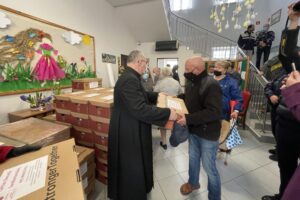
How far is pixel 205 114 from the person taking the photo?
133 cm

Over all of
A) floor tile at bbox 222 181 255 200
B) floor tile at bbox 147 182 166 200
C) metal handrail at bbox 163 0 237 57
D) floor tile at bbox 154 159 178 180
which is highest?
metal handrail at bbox 163 0 237 57

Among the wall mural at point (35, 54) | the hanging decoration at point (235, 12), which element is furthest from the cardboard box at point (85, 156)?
the hanging decoration at point (235, 12)

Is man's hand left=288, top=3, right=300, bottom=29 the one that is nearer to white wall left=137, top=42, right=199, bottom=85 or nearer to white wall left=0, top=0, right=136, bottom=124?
white wall left=0, top=0, right=136, bottom=124

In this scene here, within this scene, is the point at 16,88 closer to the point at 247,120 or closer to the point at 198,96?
the point at 198,96

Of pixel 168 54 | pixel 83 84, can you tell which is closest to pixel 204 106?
pixel 83 84

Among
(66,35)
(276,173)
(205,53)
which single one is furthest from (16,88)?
(205,53)

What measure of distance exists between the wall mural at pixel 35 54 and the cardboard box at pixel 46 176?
1.89 metres

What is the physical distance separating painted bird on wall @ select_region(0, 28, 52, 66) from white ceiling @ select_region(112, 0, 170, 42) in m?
2.61

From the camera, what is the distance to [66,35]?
2879mm

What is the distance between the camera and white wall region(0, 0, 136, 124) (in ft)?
7.25

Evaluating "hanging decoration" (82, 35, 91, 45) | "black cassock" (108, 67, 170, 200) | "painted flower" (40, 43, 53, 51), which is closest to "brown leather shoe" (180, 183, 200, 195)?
"black cassock" (108, 67, 170, 200)

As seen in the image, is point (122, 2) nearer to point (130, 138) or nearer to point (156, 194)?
point (130, 138)

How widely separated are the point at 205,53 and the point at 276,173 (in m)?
5.08

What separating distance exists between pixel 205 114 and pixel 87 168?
1341 millimetres
